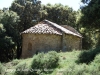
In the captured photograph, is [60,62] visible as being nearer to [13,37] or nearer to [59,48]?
[59,48]

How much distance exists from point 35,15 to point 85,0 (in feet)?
54.5

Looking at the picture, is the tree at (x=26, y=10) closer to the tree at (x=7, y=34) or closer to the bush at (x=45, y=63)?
the tree at (x=7, y=34)

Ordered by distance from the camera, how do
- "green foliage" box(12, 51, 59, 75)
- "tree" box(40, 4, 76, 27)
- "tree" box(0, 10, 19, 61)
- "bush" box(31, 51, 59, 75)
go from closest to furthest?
"green foliage" box(12, 51, 59, 75) < "bush" box(31, 51, 59, 75) < "tree" box(0, 10, 19, 61) < "tree" box(40, 4, 76, 27)

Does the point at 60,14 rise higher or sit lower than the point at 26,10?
lower

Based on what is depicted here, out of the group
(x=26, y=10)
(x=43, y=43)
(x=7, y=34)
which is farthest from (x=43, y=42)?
(x=26, y=10)

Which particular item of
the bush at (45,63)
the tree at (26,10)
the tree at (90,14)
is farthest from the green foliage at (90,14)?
the tree at (26,10)

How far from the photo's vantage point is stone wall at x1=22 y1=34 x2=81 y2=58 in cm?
2378

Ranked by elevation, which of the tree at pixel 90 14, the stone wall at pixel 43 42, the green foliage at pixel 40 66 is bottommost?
the green foliage at pixel 40 66

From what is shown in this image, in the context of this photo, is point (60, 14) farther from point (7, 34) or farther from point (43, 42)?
point (43, 42)

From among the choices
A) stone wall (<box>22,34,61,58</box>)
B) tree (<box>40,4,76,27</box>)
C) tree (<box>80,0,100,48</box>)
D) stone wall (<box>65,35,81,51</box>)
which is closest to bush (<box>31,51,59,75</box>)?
tree (<box>80,0,100,48</box>)

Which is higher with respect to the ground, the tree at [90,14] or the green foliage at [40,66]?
the tree at [90,14]

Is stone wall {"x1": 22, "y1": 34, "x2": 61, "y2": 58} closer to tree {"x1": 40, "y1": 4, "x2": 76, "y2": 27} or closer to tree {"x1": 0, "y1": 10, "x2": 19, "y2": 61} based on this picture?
tree {"x1": 0, "y1": 10, "x2": 19, "y2": 61}

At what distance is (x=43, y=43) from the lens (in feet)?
78.2

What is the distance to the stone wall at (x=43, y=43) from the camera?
23781mm
